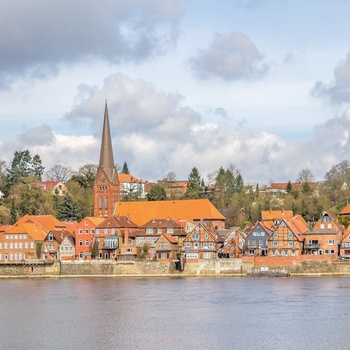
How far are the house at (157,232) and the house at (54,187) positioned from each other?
103 feet

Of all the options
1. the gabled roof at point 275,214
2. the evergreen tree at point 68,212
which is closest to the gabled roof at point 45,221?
the evergreen tree at point 68,212

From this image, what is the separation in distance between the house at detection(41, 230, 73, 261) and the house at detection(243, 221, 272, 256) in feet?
70.3

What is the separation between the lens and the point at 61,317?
5262cm

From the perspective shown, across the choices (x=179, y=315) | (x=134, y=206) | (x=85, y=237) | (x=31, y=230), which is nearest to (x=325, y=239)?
(x=85, y=237)

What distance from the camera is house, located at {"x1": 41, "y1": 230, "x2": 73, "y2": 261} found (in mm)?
96812

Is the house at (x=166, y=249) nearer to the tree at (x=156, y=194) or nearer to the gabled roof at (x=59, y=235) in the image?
the gabled roof at (x=59, y=235)

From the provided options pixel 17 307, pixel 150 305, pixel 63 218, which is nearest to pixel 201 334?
pixel 150 305

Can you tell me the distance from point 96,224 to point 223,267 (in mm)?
17442

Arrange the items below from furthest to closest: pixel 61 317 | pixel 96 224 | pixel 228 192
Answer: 1. pixel 228 192
2. pixel 96 224
3. pixel 61 317

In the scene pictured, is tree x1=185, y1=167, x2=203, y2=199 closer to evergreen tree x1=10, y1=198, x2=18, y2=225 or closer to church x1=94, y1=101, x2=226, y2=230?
church x1=94, y1=101, x2=226, y2=230

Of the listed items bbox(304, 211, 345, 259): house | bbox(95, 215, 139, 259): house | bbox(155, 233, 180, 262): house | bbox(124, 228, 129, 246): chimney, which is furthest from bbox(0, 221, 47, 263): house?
bbox(304, 211, 345, 259): house

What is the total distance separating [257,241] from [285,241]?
3.74 meters

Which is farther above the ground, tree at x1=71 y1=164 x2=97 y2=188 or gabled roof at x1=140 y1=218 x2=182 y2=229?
tree at x1=71 y1=164 x2=97 y2=188

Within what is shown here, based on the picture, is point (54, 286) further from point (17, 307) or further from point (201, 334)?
point (201, 334)
